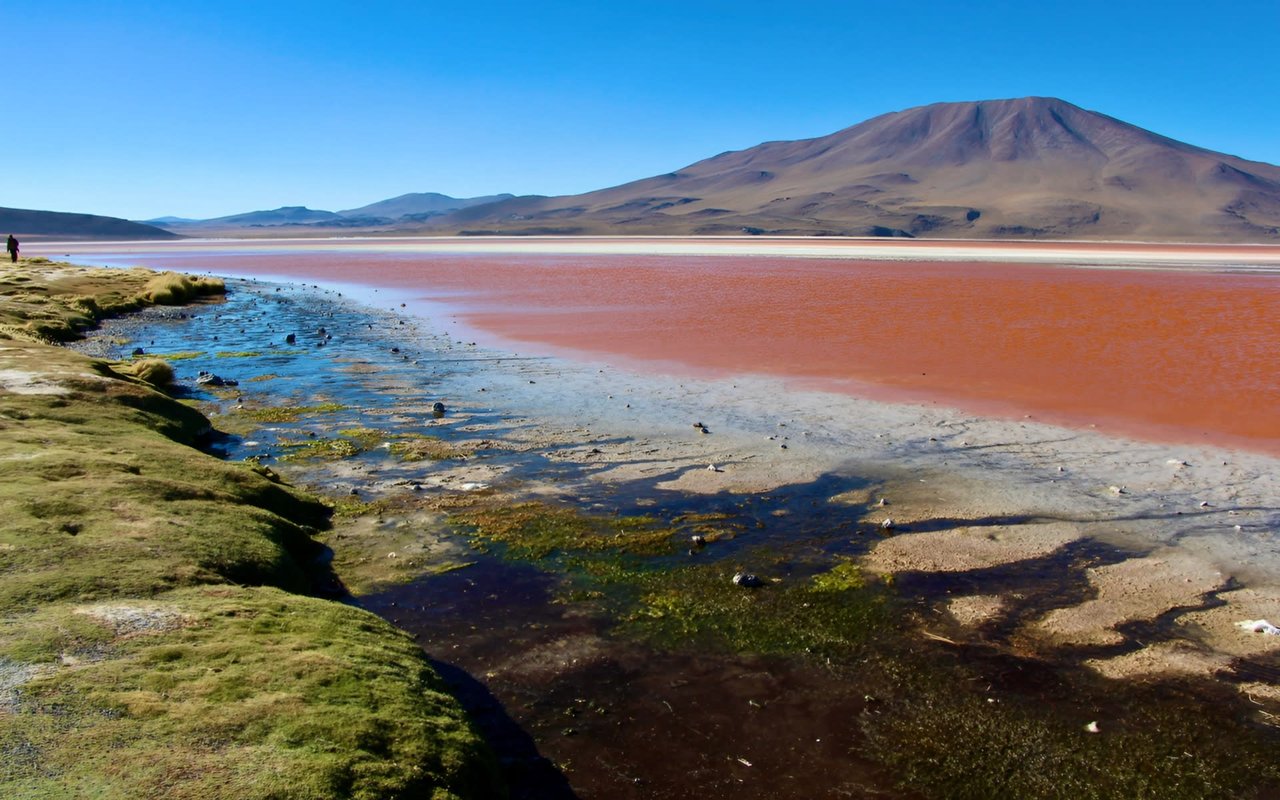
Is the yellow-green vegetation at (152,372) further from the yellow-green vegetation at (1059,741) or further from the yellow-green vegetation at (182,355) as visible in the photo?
the yellow-green vegetation at (1059,741)

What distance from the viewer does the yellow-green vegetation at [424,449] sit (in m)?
14.7

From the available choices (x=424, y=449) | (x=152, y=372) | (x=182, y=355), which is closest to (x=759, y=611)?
(x=424, y=449)

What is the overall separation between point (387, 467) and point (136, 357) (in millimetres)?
14836

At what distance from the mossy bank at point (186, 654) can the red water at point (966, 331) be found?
590 inches

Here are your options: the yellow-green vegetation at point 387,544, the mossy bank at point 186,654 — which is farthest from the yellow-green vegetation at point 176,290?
the yellow-green vegetation at point 387,544

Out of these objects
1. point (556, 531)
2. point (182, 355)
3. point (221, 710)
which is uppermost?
point (182, 355)

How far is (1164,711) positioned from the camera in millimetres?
7316

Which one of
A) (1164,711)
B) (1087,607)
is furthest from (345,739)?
(1087,607)

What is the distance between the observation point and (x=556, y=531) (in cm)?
1136

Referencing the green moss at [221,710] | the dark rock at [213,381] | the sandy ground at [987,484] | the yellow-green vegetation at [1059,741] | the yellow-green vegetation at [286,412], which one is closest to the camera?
the green moss at [221,710]

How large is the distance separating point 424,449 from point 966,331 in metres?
21.0

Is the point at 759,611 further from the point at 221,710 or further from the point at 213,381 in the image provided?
the point at 213,381

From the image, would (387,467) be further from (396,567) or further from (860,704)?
(860,704)

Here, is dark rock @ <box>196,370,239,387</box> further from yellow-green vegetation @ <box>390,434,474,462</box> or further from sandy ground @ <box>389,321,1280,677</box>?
yellow-green vegetation @ <box>390,434,474,462</box>
